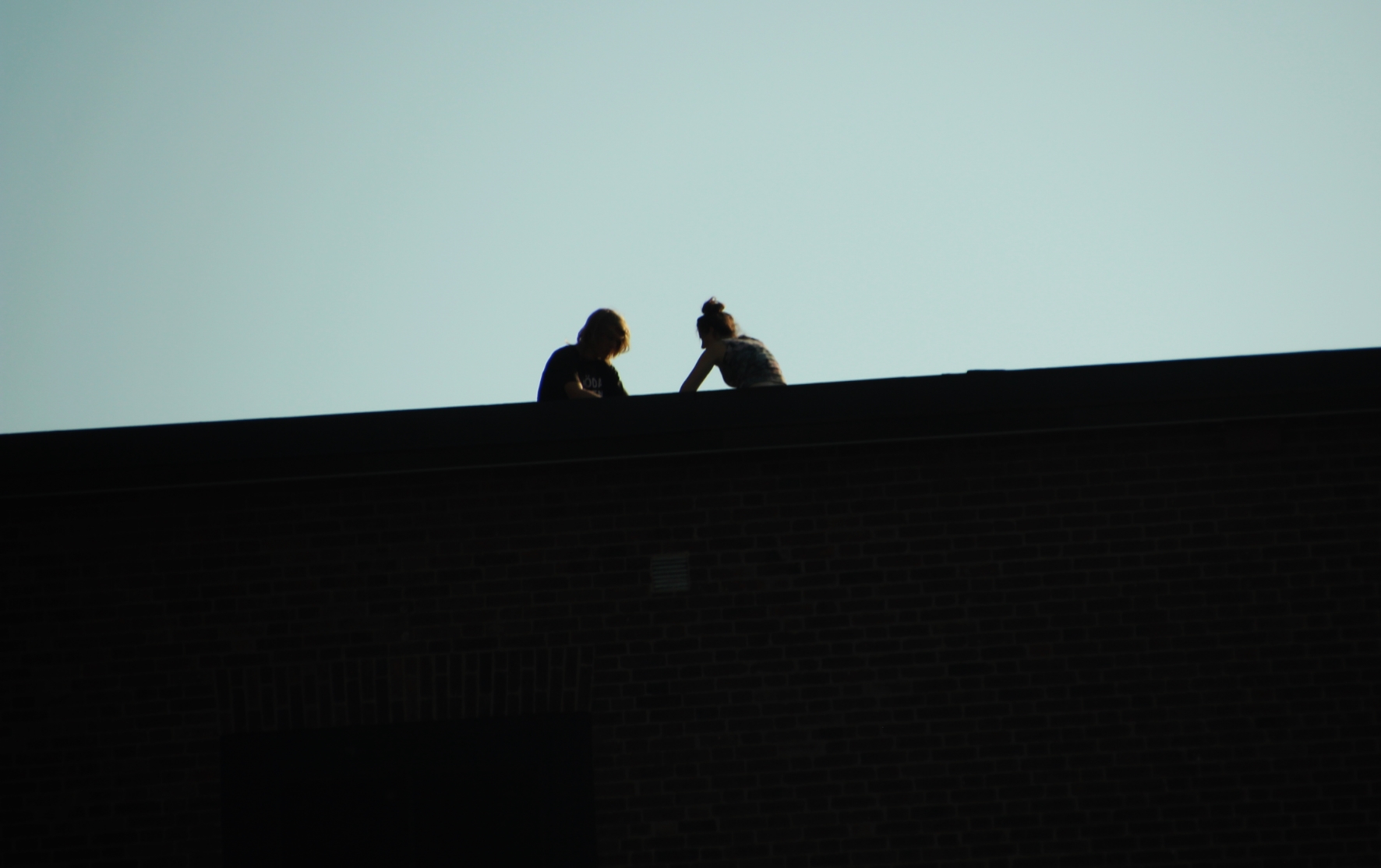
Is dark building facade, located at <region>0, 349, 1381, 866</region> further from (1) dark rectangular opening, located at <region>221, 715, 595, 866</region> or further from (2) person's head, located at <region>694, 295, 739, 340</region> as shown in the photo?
(2) person's head, located at <region>694, 295, 739, 340</region>

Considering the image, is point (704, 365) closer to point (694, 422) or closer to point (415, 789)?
point (694, 422)

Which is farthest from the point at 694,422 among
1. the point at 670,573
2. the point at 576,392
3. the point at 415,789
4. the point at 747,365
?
the point at 415,789

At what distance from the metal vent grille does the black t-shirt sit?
1.02m

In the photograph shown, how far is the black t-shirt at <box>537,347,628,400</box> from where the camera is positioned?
20.5 ft

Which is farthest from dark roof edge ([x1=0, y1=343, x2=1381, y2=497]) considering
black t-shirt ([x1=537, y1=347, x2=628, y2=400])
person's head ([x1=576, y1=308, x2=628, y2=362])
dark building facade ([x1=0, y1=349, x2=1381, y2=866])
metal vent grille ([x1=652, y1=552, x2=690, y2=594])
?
person's head ([x1=576, y1=308, x2=628, y2=362])

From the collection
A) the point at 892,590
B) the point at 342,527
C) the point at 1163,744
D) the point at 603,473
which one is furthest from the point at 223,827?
the point at 1163,744

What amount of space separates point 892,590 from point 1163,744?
1440mm

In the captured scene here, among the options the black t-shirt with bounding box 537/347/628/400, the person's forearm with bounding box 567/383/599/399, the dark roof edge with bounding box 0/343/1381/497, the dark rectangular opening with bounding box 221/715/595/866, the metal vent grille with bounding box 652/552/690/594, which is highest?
the black t-shirt with bounding box 537/347/628/400

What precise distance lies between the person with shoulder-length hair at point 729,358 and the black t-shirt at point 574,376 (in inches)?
15.9

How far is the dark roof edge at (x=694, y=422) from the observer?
5309mm

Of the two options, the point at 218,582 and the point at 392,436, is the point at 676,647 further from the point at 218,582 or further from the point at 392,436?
the point at 218,582

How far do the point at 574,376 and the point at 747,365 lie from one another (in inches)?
37.5

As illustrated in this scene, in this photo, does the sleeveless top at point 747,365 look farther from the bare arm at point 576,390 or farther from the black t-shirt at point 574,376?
the bare arm at point 576,390

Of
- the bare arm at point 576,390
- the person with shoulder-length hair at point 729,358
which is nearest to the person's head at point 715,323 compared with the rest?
the person with shoulder-length hair at point 729,358
